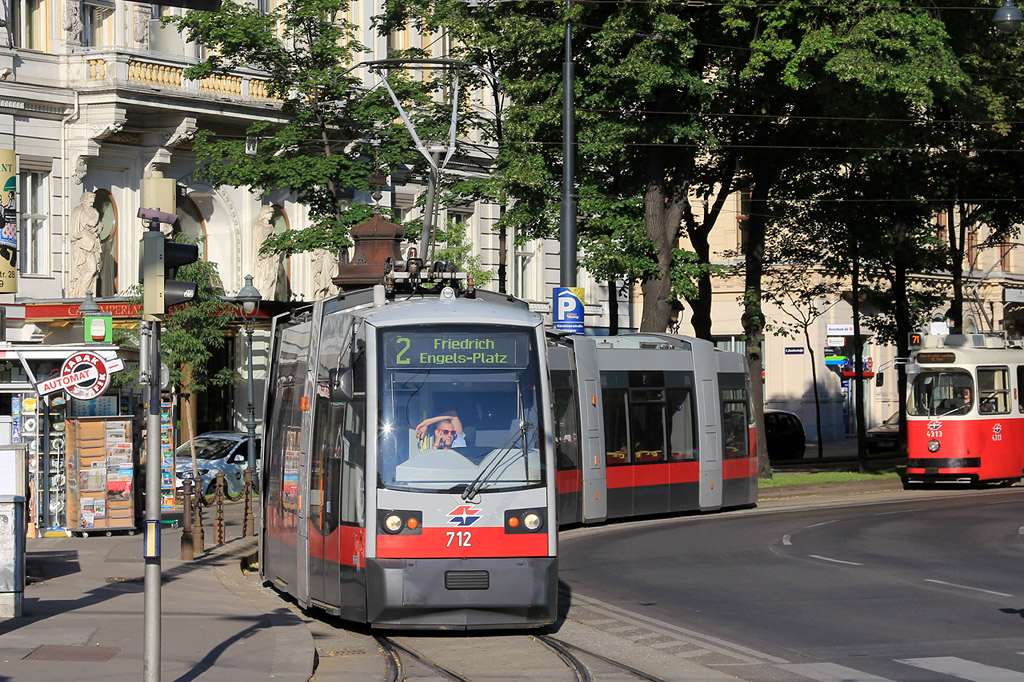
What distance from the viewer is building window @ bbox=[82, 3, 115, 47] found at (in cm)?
3672

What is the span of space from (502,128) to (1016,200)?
43.0ft

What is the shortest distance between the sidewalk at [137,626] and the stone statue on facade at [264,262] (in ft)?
68.4

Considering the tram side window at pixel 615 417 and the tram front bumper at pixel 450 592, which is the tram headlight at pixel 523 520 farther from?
the tram side window at pixel 615 417

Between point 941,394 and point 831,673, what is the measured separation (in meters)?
23.2

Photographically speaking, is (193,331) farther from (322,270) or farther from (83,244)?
(322,270)

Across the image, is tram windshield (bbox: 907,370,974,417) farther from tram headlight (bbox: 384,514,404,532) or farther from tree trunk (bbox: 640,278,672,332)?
tram headlight (bbox: 384,514,404,532)

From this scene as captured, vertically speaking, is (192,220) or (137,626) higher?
(192,220)

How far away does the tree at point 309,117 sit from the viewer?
105ft

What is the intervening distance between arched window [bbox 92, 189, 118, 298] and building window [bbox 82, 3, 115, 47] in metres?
3.52

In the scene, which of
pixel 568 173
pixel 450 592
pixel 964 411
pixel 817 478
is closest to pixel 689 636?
pixel 450 592

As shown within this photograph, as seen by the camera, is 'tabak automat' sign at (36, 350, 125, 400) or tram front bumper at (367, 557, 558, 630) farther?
'tabak automat' sign at (36, 350, 125, 400)

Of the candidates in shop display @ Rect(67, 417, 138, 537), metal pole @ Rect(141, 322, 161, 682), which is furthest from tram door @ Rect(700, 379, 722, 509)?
metal pole @ Rect(141, 322, 161, 682)

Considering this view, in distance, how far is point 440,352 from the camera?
13.2 metres

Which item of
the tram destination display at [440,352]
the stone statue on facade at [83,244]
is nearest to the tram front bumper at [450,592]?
the tram destination display at [440,352]
